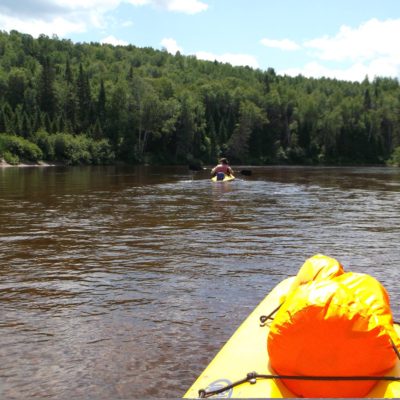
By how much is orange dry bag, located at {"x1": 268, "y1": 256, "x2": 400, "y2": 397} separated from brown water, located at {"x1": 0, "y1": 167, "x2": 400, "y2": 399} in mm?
1586

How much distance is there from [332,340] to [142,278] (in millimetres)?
5228

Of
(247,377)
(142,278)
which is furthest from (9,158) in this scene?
(247,377)

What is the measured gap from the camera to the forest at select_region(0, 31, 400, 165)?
8000 centimetres

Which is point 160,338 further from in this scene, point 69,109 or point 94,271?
point 69,109

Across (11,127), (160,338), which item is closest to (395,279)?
(160,338)

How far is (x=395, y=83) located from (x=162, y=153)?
11451 cm

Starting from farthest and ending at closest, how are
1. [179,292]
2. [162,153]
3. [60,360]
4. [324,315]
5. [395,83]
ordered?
[395,83] → [162,153] → [179,292] → [60,360] → [324,315]

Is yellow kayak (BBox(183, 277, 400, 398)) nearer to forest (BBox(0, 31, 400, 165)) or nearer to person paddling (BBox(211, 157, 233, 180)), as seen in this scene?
person paddling (BBox(211, 157, 233, 180))

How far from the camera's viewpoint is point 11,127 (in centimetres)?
7669

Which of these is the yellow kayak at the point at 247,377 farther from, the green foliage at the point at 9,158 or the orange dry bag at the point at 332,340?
the green foliage at the point at 9,158

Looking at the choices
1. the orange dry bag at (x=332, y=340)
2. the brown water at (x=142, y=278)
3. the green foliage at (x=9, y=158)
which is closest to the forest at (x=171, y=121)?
the green foliage at (x=9, y=158)

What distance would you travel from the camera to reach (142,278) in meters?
8.32

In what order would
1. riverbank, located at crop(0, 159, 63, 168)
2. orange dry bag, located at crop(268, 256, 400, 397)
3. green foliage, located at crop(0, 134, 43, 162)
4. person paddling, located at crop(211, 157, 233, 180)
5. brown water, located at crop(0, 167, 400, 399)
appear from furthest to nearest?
green foliage, located at crop(0, 134, 43, 162) < riverbank, located at crop(0, 159, 63, 168) < person paddling, located at crop(211, 157, 233, 180) < brown water, located at crop(0, 167, 400, 399) < orange dry bag, located at crop(268, 256, 400, 397)

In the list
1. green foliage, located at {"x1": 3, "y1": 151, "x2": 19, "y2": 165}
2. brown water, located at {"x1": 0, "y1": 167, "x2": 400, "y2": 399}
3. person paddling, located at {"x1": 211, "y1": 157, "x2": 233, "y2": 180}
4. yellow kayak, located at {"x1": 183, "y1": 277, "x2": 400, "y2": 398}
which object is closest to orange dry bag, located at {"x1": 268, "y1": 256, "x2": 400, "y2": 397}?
yellow kayak, located at {"x1": 183, "y1": 277, "x2": 400, "y2": 398}
